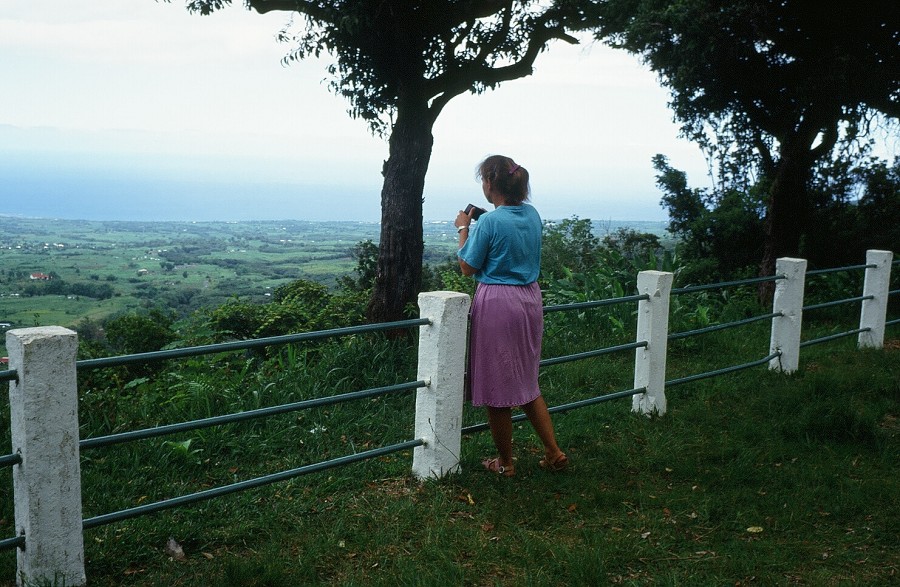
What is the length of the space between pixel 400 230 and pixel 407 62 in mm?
2059

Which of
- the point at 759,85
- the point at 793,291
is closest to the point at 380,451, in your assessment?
the point at 793,291

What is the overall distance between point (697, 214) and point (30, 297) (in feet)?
44.5

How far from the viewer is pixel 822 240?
13422 mm

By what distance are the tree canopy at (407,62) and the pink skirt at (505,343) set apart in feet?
14.7

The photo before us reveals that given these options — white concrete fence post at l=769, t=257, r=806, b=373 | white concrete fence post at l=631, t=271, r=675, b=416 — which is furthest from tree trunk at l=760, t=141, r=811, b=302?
white concrete fence post at l=631, t=271, r=675, b=416

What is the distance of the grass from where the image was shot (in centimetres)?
389

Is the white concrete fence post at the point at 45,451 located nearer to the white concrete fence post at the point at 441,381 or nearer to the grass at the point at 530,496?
the grass at the point at 530,496

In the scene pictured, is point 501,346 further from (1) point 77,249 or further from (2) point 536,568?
(1) point 77,249

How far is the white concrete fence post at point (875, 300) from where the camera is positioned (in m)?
8.84

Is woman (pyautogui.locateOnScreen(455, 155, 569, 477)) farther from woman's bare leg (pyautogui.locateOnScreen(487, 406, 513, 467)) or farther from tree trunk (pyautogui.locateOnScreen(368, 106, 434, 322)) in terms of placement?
tree trunk (pyautogui.locateOnScreen(368, 106, 434, 322))

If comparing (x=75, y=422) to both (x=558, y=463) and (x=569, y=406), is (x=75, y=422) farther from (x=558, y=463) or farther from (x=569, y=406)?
(x=569, y=406)

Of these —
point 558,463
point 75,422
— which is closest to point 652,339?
point 558,463

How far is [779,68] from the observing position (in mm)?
12102

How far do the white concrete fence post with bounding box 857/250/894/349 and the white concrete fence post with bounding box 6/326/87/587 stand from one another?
818 centimetres
